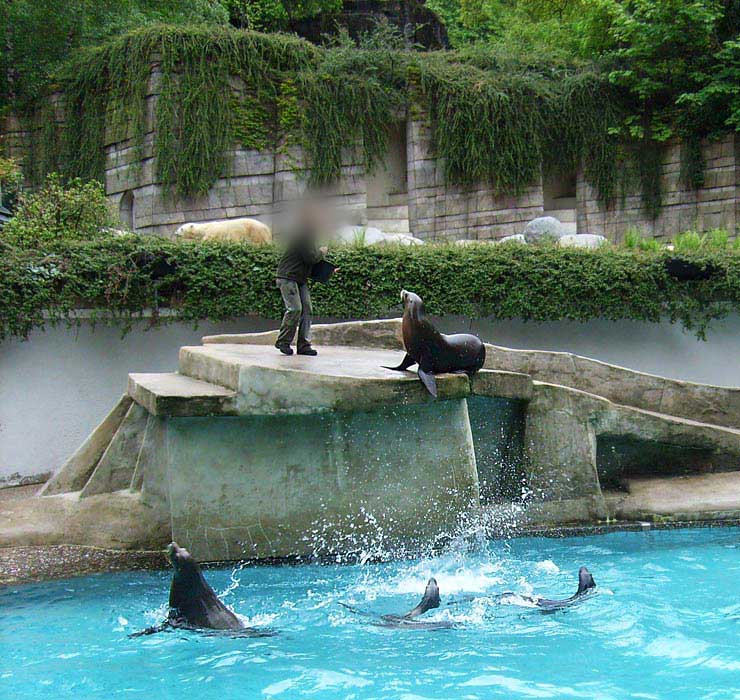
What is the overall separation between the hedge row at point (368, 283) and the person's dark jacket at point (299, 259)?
2726mm

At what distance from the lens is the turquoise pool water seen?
4.64 metres

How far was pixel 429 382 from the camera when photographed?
6.37 meters

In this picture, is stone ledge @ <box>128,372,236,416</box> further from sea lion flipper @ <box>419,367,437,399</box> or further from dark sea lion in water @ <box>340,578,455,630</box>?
dark sea lion in water @ <box>340,578,455,630</box>

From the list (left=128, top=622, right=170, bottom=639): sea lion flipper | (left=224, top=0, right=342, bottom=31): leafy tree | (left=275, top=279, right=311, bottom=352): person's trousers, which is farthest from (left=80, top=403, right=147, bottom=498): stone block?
(left=224, top=0, right=342, bottom=31): leafy tree

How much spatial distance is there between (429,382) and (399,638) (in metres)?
1.87

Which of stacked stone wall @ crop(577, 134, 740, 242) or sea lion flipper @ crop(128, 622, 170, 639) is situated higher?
stacked stone wall @ crop(577, 134, 740, 242)

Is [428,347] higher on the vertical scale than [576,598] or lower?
higher

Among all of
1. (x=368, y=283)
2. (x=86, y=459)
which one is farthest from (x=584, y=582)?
(x=368, y=283)

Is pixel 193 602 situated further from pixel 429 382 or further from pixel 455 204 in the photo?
pixel 455 204

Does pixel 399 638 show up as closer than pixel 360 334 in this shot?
Yes

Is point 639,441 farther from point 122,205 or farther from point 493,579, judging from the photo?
point 122,205

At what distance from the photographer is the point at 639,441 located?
8.34 m

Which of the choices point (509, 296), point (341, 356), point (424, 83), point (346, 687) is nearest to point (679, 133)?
point (424, 83)

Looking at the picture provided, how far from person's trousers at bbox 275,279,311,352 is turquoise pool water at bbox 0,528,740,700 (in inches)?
78.0
